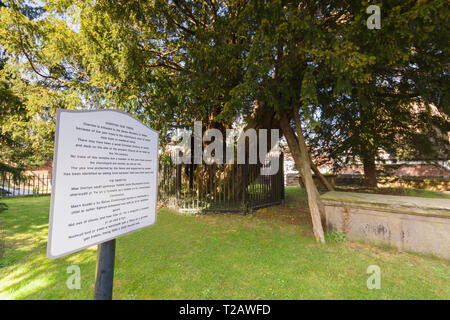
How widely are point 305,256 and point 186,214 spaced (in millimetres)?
5106

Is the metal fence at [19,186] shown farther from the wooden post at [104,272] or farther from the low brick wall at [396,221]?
the low brick wall at [396,221]

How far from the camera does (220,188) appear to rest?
28.5 ft

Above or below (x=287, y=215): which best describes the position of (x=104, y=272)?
above

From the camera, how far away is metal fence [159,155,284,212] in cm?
838

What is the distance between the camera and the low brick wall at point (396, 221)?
3.98 meters

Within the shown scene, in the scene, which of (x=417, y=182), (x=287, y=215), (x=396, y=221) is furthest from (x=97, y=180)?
(x=417, y=182)

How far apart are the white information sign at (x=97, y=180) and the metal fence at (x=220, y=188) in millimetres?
5803

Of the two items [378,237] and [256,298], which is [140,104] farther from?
[378,237]

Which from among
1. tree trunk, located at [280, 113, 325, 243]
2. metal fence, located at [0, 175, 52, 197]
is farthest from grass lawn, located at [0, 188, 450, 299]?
metal fence, located at [0, 175, 52, 197]

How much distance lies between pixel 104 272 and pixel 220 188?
6.71 m

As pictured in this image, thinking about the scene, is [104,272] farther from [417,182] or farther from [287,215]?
[417,182]

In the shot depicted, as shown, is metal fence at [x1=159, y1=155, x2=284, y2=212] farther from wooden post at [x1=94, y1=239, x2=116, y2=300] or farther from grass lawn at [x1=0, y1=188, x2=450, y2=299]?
wooden post at [x1=94, y1=239, x2=116, y2=300]

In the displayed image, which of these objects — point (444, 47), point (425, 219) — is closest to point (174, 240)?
point (425, 219)

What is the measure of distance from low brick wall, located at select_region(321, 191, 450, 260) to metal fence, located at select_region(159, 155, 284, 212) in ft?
12.4
